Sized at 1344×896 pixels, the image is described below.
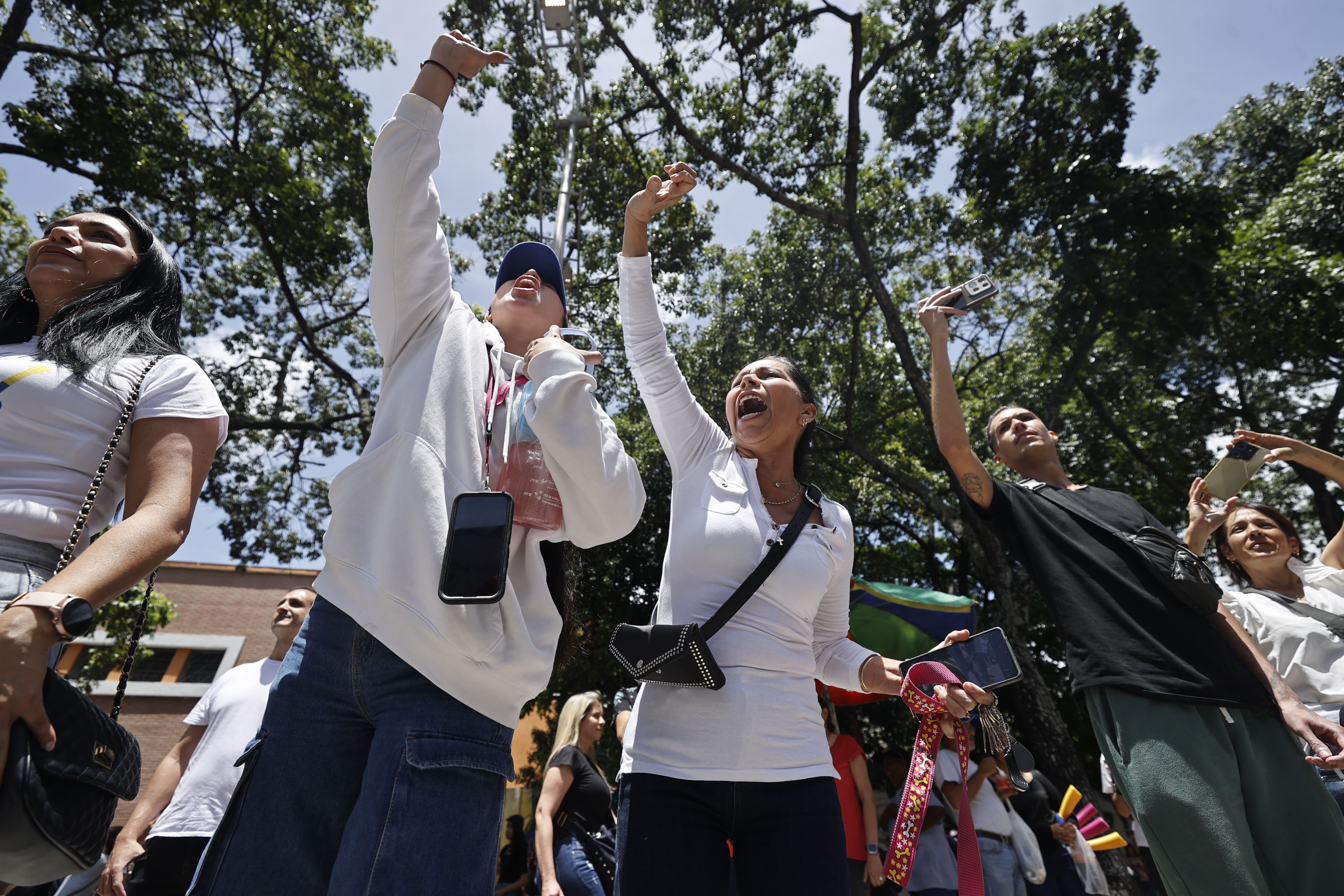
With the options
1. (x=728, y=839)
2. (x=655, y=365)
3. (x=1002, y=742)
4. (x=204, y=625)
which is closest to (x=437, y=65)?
(x=655, y=365)

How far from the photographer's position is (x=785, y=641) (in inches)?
85.4

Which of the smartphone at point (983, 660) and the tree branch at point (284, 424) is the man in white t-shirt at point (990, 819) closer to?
the smartphone at point (983, 660)

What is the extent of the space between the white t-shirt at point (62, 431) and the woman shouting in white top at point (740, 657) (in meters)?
1.31

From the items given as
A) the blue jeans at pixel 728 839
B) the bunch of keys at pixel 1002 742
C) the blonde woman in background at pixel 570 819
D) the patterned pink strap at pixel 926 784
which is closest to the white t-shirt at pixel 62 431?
the blue jeans at pixel 728 839

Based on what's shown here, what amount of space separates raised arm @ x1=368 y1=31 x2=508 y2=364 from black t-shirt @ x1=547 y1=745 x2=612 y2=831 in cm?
390

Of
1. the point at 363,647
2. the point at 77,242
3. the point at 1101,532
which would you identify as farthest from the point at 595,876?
the point at 77,242

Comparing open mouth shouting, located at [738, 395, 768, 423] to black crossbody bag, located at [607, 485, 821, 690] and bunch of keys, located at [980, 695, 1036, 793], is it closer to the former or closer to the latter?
black crossbody bag, located at [607, 485, 821, 690]

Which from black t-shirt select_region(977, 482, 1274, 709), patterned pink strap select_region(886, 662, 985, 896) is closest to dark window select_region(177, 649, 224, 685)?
black t-shirt select_region(977, 482, 1274, 709)

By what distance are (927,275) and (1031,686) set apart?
695 centimetres

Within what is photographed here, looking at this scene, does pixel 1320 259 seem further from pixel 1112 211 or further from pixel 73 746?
pixel 73 746

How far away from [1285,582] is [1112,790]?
16.5ft

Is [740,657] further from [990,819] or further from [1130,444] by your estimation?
[1130,444]

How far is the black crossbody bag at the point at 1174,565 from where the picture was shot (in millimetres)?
2449

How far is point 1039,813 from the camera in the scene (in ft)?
23.2
